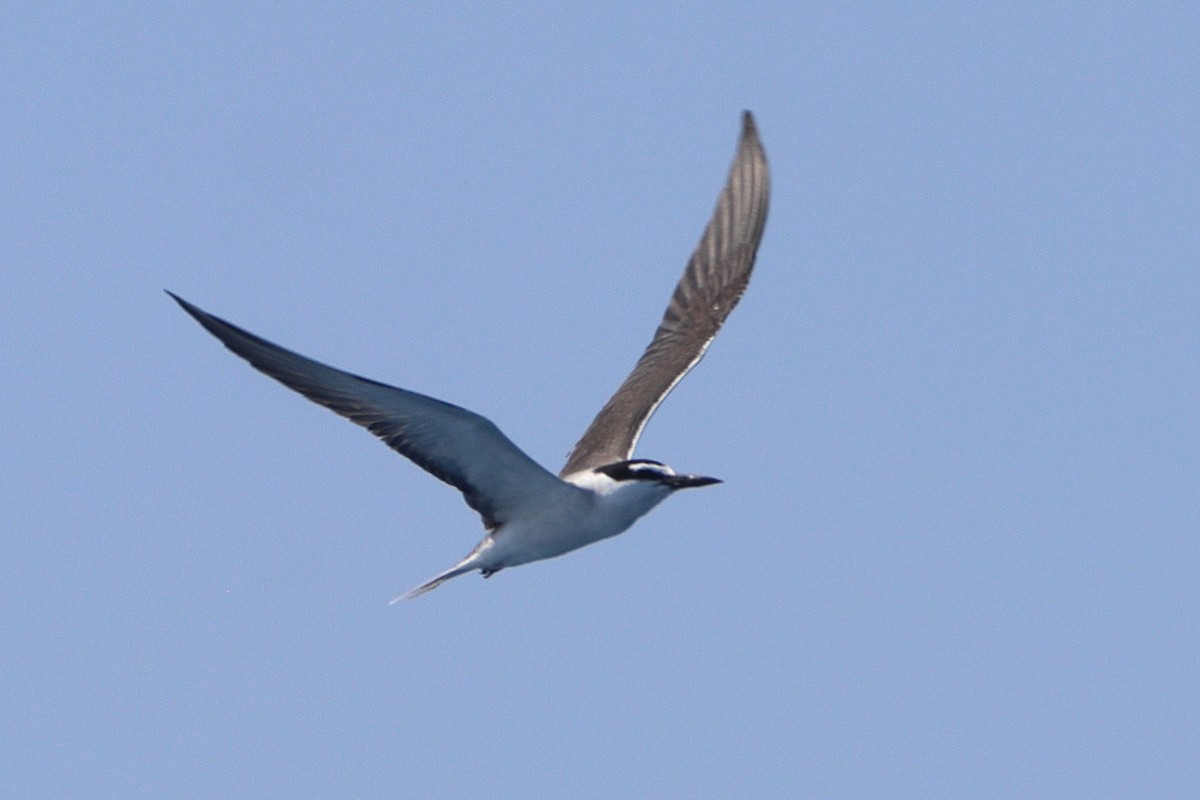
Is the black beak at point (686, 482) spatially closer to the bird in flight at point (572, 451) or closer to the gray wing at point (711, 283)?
the bird in flight at point (572, 451)

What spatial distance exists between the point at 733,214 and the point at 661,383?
333cm

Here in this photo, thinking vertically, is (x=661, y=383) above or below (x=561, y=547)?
above

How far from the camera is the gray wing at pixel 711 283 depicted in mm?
20938

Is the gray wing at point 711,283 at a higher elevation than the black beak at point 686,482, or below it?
higher

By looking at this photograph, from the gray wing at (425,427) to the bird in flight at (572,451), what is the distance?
12 millimetres

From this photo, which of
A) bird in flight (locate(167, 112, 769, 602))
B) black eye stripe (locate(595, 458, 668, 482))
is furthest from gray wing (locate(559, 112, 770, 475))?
black eye stripe (locate(595, 458, 668, 482))

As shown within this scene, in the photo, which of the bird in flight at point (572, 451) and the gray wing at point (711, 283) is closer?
the bird in flight at point (572, 451)

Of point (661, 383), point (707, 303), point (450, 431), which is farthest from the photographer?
point (707, 303)

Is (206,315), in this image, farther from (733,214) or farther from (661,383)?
(733,214)

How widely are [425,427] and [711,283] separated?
24.9ft

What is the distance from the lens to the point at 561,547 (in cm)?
1747

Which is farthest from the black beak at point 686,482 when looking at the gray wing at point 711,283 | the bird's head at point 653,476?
the gray wing at point 711,283

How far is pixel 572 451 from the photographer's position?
20469 millimetres

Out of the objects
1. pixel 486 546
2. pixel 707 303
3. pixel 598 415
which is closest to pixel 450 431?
pixel 486 546
